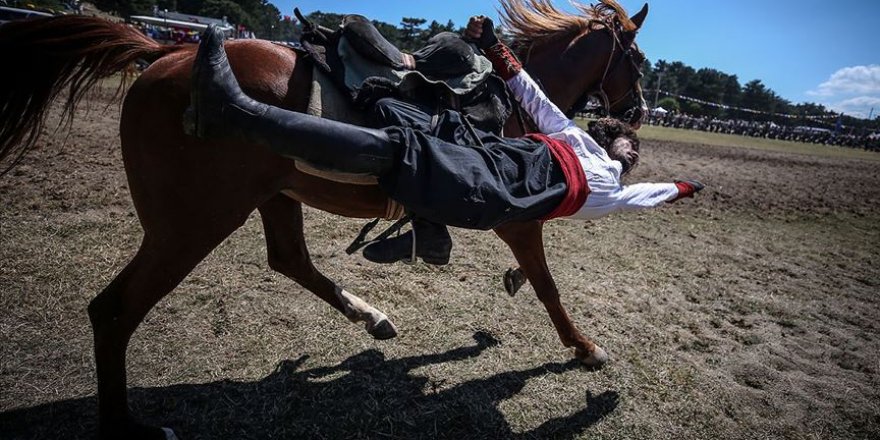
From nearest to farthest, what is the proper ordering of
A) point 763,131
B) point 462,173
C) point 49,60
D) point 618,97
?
point 462,173 < point 49,60 < point 618,97 < point 763,131

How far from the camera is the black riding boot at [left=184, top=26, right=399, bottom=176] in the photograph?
180 cm

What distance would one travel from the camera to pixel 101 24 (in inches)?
97.8

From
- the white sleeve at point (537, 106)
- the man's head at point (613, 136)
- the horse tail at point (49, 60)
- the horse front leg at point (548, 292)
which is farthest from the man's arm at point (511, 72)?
the horse tail at point (49, 60)

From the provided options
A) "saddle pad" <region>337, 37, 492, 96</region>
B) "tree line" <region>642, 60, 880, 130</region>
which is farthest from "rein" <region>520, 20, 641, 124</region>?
"tree line" <region>642, 60, 880, 130</region>

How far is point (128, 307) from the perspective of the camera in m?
2.27

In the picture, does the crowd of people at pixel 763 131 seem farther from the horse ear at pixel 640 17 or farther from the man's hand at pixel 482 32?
the man's hand at pixel 482 32

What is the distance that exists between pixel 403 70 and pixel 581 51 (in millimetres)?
1793

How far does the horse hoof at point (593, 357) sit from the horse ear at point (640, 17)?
2.68m

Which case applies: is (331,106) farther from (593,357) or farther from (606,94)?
(606,94)

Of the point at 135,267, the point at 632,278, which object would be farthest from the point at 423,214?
the point at 632,278

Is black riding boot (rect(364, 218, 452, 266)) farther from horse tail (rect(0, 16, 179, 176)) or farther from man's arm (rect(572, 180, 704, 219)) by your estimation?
horse tail (rect(0, 16, 179, 176))

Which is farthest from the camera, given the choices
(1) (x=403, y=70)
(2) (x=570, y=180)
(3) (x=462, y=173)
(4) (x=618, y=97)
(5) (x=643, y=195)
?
(4) (x=618, y=97)

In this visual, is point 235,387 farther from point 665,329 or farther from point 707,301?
point 707,301

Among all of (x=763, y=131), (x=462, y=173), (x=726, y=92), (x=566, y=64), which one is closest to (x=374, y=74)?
(x=462, y=173)
